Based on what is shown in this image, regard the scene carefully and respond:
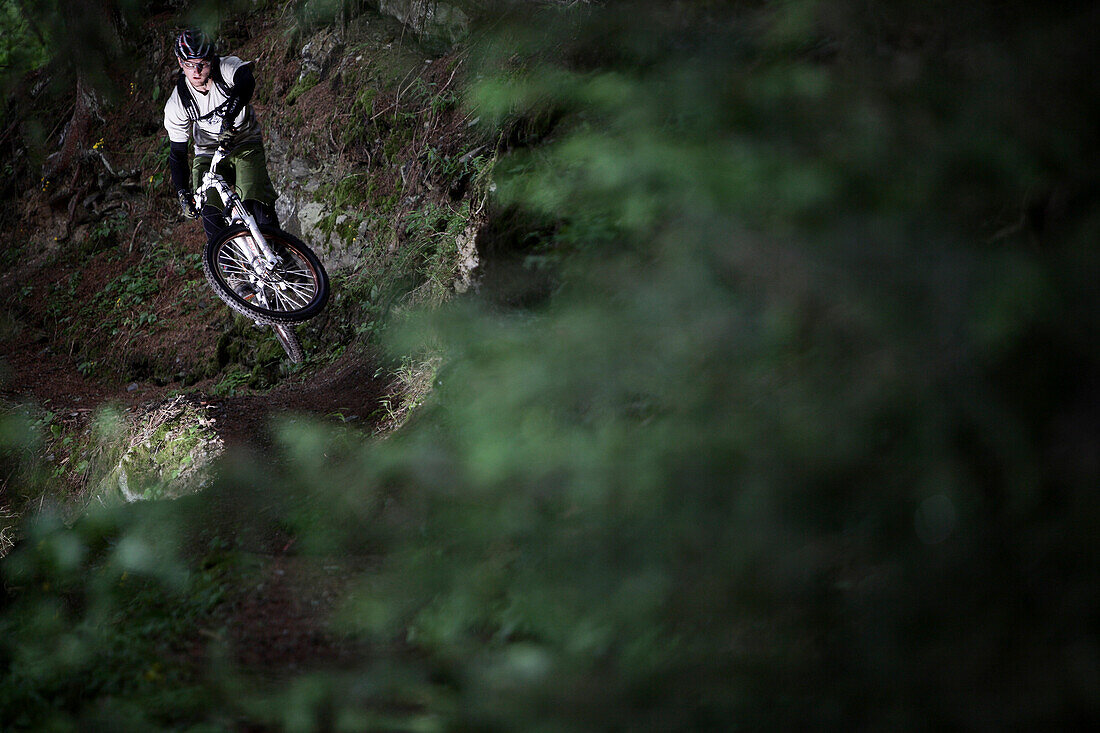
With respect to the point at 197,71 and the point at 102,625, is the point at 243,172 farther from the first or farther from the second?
the point at 102,625

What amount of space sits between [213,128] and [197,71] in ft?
1.79

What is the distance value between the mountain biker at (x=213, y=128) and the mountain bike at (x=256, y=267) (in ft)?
0.37

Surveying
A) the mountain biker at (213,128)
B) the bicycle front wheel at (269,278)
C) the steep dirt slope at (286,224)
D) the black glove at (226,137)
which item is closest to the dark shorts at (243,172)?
the mountain biker at (213,128)

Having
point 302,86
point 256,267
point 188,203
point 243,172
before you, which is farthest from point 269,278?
point 302,86

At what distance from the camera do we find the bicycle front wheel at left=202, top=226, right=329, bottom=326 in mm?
6262

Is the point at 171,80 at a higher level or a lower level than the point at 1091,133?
lower

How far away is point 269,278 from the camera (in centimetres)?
643

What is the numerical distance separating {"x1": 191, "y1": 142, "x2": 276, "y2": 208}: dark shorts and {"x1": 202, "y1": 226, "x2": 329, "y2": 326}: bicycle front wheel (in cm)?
45

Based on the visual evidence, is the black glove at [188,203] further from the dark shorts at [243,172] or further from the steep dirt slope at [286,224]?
the steep dirt slope at [286,224]

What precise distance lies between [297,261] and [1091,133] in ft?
20.4

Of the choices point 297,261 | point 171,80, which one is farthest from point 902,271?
point 171,80

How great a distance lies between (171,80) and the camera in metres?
11.4

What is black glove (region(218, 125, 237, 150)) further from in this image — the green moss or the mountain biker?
the green moss

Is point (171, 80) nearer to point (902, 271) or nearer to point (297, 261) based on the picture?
point (297, 261)
